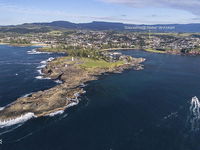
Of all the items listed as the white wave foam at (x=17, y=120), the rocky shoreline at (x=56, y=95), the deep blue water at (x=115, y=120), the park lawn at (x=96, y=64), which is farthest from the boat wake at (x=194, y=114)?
the park lawn at (x=96, y=64)

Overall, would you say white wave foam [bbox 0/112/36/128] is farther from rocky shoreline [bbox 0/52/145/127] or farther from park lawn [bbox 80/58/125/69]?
park lawn [bbox 80/58/125/69]

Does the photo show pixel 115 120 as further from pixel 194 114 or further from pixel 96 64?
pixel 96 64

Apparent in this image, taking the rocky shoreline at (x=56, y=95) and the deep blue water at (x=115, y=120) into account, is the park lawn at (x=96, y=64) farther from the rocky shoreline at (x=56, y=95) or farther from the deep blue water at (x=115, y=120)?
the deep blue water at (x=115, y=120)

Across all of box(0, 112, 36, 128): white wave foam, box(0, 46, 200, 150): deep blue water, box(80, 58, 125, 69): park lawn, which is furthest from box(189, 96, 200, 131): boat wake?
box(80, 58, 125, 69): park lawn

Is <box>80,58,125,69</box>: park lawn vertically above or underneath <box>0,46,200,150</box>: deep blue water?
above

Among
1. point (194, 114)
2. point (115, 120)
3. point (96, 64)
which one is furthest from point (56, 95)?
point (96, 64)

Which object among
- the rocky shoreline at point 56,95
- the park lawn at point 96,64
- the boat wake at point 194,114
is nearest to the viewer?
the boat wake at point 194,114

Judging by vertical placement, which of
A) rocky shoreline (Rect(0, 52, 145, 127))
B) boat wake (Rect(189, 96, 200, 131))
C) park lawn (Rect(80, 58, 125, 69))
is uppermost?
park lawn (Rect(80, 58, 125, 69))
